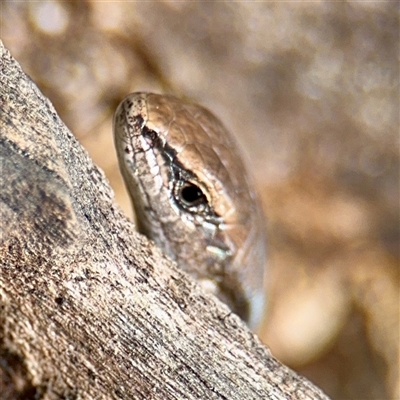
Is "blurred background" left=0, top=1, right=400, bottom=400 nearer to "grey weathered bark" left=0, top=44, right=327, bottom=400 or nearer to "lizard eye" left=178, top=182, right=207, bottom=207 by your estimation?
"lizard eye" left=178, top=182, right=207, bottom=207

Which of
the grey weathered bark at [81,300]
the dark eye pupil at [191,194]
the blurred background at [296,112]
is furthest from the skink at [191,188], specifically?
the blurred background at [296,112]

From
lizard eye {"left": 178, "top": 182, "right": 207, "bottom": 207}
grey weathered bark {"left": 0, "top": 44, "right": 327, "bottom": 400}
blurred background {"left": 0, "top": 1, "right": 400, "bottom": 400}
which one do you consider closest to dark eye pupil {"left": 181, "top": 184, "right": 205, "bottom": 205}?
lizard eye {"left": 178, "top": 182, "right": 207, "bottom": 207}

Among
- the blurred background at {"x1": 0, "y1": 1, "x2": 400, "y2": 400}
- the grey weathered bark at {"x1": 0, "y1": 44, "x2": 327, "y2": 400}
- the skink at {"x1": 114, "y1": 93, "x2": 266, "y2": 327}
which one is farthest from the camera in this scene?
the blurred background at {"x1": 0, "y1": 1, "x2": 400, "y2": 400}

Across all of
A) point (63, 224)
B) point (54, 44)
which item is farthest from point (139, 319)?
point (54, 44)

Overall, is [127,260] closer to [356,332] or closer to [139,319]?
[139,319]

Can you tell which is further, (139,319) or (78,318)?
(139,319)
